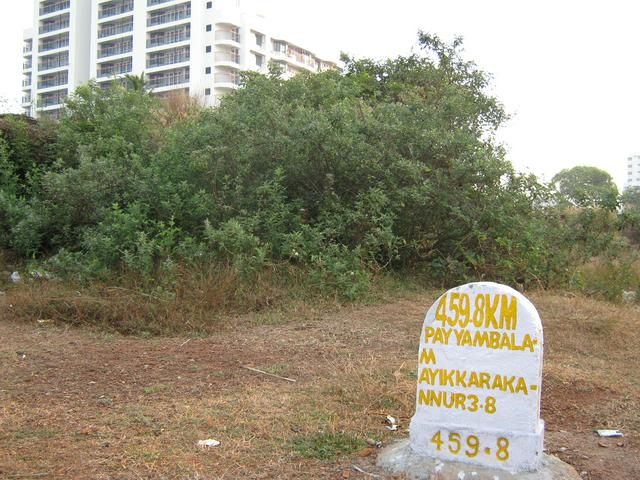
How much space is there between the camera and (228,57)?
5881 centimetres

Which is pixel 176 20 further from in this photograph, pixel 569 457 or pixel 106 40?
pixel 569 457

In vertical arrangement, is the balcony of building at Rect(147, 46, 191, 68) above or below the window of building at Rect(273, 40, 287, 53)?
below

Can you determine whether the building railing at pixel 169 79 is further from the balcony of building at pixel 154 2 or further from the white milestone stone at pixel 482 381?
the white milestone stone at pixel 482 381

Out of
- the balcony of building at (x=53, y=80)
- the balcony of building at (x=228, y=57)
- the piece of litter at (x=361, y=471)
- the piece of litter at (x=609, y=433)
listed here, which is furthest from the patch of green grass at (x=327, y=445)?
the balcony of building at (x=53, y=80)

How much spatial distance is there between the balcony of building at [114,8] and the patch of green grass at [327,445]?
219 ft

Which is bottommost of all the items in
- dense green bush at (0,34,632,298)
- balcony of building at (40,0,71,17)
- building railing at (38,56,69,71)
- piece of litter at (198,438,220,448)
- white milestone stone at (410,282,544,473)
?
piece of litter at (198,438,220,448)

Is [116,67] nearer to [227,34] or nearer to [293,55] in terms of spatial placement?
[227,34]

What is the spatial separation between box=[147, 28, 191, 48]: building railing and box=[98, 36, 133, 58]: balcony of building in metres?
2.54

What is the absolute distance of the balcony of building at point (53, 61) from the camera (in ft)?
223

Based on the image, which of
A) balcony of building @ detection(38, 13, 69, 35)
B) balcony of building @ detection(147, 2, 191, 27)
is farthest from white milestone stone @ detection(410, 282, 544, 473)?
balcony of building @ detection(38, 13, 69, 35)

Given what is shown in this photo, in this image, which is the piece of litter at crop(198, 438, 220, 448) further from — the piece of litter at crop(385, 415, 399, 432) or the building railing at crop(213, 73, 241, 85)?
the building railing at crop(213, 73, 241, 85)

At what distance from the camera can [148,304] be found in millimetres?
6883

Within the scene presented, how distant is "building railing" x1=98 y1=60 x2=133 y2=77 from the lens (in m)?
63.1

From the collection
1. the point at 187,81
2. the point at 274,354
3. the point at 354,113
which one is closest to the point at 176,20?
the point at 187,81
